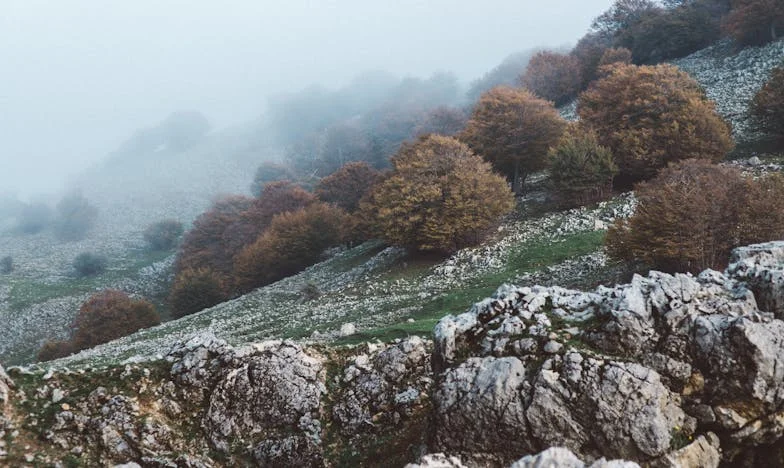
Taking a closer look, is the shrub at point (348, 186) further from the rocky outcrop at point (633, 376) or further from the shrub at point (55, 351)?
the rocky outcrop at point (633, 376)

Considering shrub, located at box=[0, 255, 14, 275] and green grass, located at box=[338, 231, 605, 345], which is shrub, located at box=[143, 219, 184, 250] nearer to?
shrub, located at box=[0, 255, 14, 275]

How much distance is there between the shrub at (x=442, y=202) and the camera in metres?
41.4

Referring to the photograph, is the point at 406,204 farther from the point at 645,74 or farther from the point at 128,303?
the point at 128,303

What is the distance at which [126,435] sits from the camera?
14.5 meters

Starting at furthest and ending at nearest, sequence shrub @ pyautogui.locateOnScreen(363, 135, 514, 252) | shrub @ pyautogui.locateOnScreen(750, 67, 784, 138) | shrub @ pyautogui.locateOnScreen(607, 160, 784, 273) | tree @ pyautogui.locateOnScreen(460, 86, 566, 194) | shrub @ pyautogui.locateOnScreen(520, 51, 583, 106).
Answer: shrub @ pyautogui.locateOnScreen(520, 51, 583, 106)
tree @ pyautogui.locateOnScreen(460, 86, 566, 194)
shrub @ pyautogui.locateOnScreen(750, 67, 784, 138)
shrub @ pyautogui.locateOnScreen(363, 135, 514, 252)
shrub @ pyautogui.locateOnScreen(607, 160, 784, 273)

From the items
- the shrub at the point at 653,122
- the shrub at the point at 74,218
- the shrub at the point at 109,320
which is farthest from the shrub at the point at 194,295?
the shrub at the point at 74,218

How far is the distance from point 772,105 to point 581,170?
18.9m

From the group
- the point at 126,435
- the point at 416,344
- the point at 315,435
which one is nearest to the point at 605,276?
the point at 416,344

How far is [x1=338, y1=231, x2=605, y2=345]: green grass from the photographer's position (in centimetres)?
2312

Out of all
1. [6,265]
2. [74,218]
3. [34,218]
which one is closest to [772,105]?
[6,265]

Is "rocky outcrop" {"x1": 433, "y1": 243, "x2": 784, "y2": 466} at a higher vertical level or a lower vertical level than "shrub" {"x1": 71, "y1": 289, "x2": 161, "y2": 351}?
higher

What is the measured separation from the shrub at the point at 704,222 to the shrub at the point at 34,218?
526 ft

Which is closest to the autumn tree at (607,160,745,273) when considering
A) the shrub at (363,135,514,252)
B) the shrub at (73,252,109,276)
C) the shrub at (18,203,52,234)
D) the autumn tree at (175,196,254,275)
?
the shrub at (363,135,514,252)

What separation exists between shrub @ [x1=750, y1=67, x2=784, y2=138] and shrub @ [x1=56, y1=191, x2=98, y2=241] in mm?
145101
